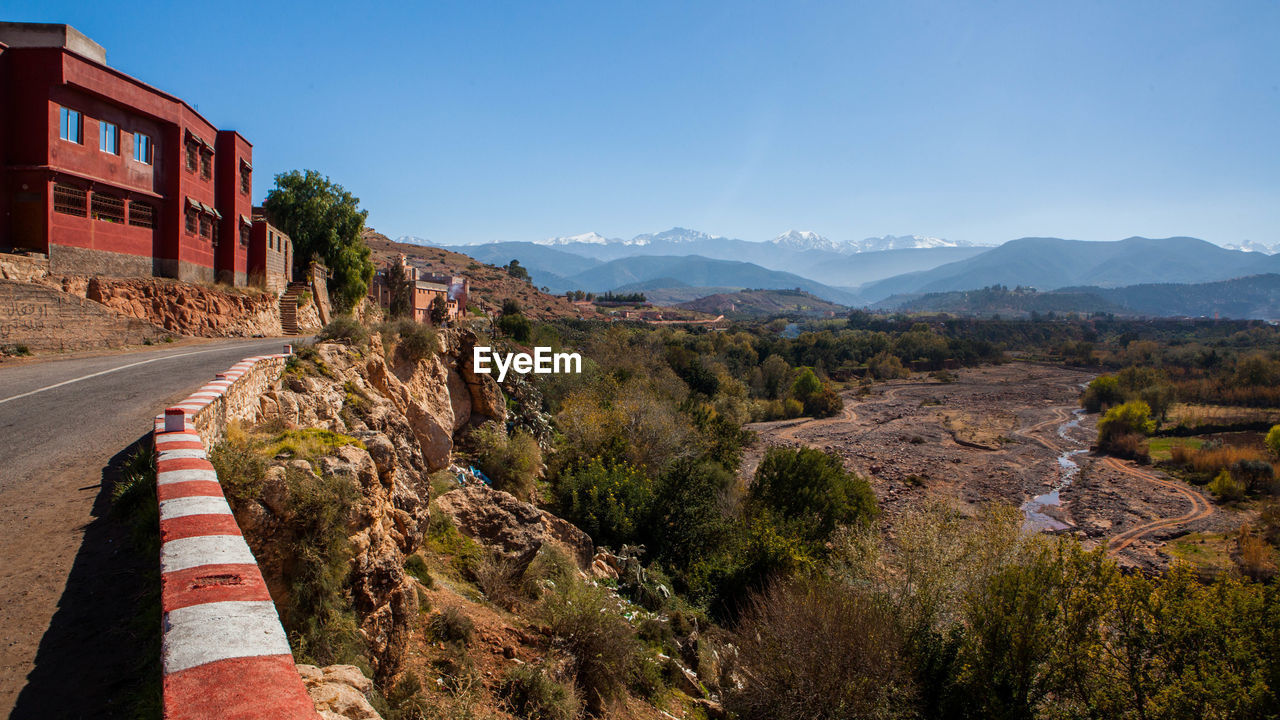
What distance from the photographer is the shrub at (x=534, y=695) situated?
21.4 feet

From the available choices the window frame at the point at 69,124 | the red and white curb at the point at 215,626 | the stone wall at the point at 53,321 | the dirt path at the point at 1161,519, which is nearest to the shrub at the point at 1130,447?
the dirt path at the point at 1161,519

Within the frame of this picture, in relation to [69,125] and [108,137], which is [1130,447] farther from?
[69,125]

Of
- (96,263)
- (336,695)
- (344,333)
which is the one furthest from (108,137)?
(336,695)

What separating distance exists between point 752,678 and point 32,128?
2042 centimetres

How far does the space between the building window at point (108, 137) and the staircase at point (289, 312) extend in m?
7.82

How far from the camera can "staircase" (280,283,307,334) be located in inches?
904

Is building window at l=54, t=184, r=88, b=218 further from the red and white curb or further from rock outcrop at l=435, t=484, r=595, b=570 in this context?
the red and white curb

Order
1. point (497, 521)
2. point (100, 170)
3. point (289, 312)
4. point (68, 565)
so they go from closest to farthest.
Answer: point (68, 565), point (497, 521), point (100, 170), point (289, 312)

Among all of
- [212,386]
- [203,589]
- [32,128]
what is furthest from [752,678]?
[32,128]

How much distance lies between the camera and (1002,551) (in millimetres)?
13727

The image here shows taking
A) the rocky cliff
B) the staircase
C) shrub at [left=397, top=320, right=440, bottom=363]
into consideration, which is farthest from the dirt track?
the rocky cliff

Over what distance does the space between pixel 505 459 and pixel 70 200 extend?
1268cm

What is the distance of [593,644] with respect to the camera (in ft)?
27.4

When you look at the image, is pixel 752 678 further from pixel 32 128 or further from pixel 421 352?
pixel 32 128
